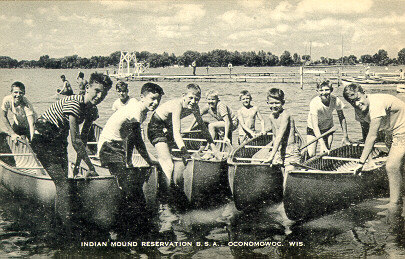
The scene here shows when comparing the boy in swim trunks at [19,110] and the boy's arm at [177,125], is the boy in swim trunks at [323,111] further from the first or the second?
the boy in swim trunks at [19,110]

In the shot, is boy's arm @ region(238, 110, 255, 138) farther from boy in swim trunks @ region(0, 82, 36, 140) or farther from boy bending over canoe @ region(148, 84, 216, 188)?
boy in swim trunks @ region(0, 82, 36, 140)

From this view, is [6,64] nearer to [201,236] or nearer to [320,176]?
[201,236]

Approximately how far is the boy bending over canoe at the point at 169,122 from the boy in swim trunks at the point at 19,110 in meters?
2.33

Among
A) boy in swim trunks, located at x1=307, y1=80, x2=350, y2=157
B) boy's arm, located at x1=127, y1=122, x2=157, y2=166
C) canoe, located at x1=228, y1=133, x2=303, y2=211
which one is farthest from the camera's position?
boy in swim trunks, located at x1=307, y1=80, x2=350, y2=157

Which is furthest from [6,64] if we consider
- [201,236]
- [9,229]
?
[201,236]

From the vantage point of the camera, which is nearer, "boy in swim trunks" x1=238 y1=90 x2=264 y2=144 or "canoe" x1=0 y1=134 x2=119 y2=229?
"canoe" x1=0 y1=134 x2=119 y2=229

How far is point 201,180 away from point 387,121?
2635mm

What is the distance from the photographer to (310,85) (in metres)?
36.8

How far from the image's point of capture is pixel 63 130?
14.5ft

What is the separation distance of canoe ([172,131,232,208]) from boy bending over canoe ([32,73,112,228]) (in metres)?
1.64

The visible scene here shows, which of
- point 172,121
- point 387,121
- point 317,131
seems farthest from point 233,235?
point 387,121

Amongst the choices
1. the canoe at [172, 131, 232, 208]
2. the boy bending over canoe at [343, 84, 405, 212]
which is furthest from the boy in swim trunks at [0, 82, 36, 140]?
the boy bending over canoe at [343, 84, 405, 212]

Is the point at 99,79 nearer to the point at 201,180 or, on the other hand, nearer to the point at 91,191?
the point at 91,191

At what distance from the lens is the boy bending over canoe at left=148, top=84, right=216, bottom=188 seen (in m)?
5.35
